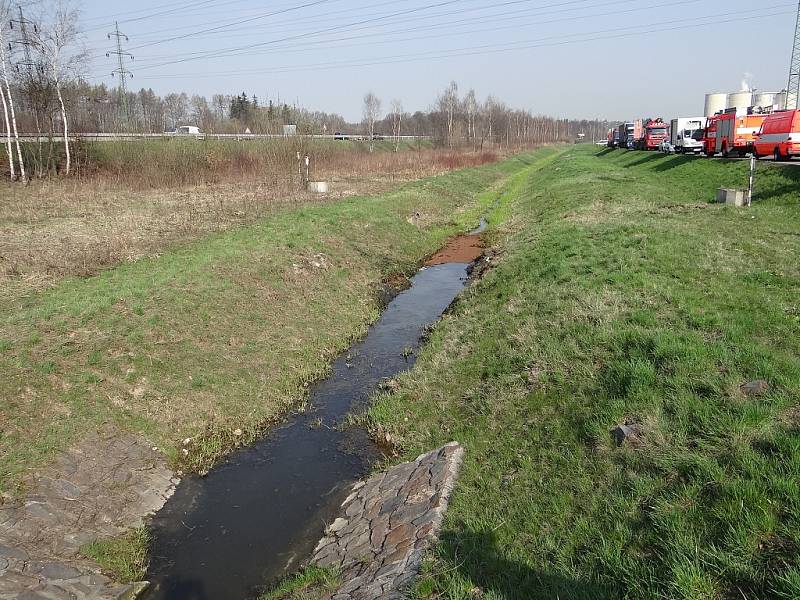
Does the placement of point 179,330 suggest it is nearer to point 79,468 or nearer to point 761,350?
point 79,468

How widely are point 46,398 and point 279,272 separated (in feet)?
25.2

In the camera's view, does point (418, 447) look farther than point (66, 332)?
No

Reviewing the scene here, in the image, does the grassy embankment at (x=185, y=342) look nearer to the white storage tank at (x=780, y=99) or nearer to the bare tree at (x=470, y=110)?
the white storage tank at (x=780, y=99)

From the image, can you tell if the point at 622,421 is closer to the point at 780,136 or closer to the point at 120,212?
the point at 120,212

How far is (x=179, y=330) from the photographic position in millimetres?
11070

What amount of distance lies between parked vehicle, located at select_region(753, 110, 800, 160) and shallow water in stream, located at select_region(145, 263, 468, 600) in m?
23.8

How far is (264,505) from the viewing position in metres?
7.57

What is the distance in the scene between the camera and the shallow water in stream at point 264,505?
20.8 feet

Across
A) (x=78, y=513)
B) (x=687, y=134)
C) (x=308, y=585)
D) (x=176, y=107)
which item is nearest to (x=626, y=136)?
(x=687, y=134)

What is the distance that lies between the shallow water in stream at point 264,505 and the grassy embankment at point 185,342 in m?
0.60

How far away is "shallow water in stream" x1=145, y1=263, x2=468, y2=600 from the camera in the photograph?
20.8ft

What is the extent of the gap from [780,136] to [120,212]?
1193 inches

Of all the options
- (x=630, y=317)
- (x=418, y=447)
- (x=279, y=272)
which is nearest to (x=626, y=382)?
(x=630, y=317)

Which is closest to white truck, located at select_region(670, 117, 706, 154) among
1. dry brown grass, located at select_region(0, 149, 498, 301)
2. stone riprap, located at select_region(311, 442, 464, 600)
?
dry brown grass, located at select_region(0, 149, 498, 301)
